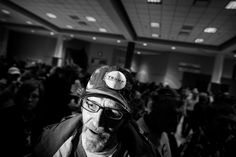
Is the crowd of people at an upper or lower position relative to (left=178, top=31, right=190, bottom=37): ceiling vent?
lower

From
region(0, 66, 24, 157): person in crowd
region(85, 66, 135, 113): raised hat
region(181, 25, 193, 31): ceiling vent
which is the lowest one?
region(0, 66, 24, 157): person in crowd

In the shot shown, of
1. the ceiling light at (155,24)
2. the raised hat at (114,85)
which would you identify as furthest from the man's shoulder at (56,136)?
the ceiling light at (155,24)

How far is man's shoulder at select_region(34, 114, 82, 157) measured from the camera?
3.11 feet

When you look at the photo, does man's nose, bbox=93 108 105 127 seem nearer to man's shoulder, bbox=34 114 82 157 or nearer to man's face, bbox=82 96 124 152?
man's face, bbox=82 96 124 152

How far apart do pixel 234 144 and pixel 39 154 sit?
6.15 ft

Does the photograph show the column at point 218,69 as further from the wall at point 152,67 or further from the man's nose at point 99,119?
the man's nose at point 99,119

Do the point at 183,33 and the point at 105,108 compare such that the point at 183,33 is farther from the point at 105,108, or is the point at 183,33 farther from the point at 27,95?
the point at 105,108

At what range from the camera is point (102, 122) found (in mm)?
833

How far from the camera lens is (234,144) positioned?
A: 67.1 inches

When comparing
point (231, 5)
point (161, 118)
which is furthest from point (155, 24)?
point (161, 118)

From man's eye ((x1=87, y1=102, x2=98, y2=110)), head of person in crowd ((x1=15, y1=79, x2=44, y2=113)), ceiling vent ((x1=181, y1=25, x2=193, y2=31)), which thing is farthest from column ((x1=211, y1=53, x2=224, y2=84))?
man's eye ((x1=87, y1=102, x2=98, y2=110))

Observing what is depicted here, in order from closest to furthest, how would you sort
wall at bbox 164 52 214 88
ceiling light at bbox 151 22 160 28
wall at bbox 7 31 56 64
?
ceiling light at bbox 151 22 160 28, wall at bbox 164 52 214 88, wall at bbox 7 31 56 64

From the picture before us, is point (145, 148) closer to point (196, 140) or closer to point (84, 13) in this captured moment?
point (196, 140)

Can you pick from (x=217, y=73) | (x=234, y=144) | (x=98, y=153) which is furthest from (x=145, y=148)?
(x=217, y=73)
